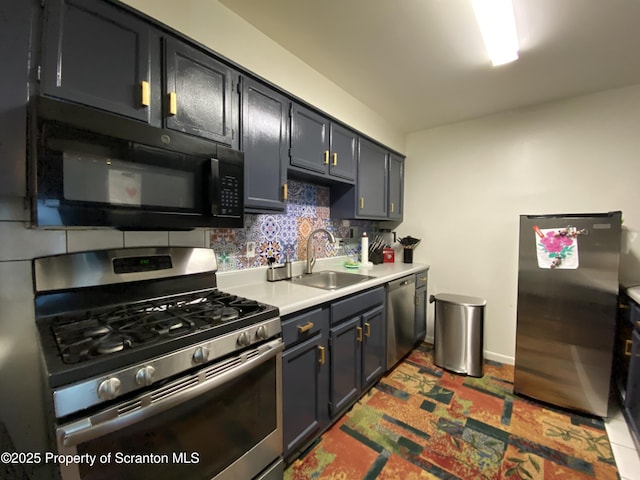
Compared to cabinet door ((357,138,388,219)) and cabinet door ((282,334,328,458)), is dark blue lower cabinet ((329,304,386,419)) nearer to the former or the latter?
cabinet door ((282,334,328,458))

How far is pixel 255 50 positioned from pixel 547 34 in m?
1.71

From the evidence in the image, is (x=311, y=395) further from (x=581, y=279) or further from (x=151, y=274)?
(x=581, y=279)

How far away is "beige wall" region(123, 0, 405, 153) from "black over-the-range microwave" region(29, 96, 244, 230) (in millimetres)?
566

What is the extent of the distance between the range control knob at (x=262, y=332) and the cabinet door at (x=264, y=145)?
72 centimetres

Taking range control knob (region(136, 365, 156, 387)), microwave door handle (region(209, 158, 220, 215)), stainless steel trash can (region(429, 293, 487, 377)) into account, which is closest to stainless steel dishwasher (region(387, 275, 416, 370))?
stainless steel trash can (region(429, 293, 487, 377))

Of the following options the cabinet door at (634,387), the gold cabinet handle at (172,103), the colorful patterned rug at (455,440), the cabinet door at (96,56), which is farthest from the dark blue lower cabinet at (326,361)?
the cabinet door at (634,387)

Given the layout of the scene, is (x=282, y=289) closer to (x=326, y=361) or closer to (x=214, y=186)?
(x=326, y=361)

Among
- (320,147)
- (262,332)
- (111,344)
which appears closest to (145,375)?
(111,344)

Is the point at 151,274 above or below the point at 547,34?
below

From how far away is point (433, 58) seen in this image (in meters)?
1.81

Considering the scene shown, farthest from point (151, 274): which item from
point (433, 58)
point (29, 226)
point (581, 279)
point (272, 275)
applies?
point (581, 279)

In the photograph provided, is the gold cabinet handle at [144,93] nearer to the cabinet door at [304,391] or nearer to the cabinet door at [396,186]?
the cabinet door at [304,391]

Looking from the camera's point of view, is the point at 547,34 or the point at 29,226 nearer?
the point at 29,226

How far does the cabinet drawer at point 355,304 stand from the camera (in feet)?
5.44
